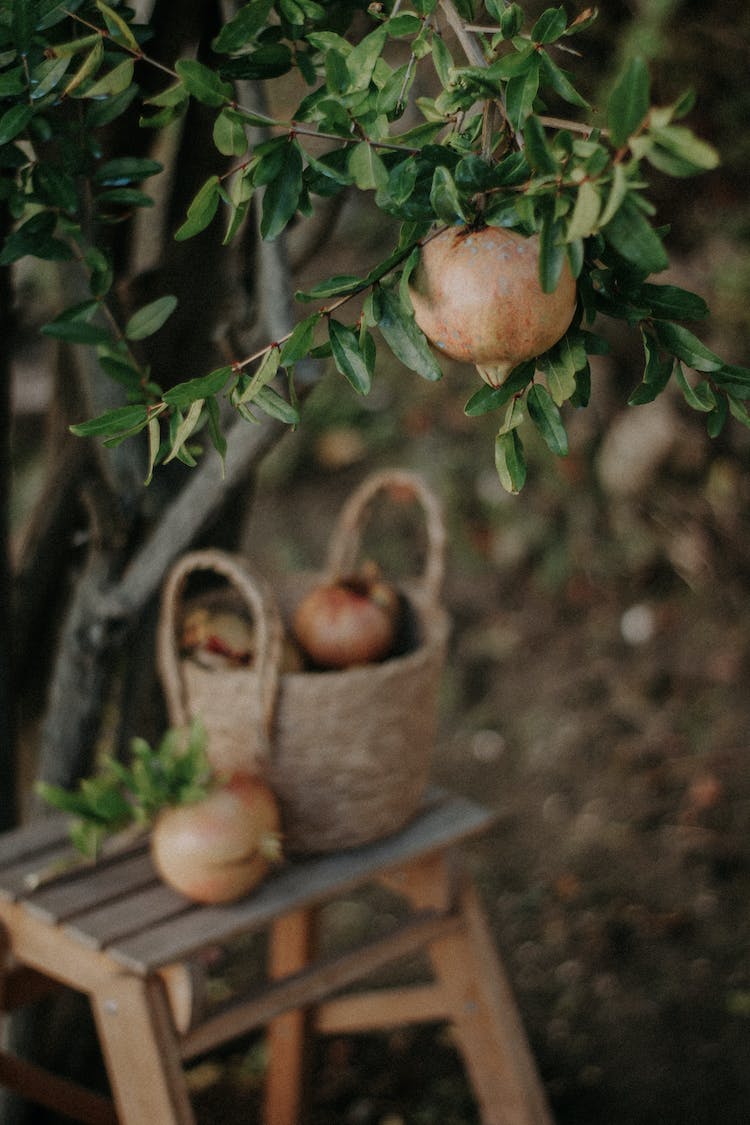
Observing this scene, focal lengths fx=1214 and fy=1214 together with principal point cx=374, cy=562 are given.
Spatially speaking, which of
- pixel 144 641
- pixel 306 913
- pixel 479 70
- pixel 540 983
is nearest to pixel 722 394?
pixel 479 70

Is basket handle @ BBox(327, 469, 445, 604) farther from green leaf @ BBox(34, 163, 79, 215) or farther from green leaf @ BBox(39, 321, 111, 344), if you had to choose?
green leaf @ BBox(34, 163, 79, 215)

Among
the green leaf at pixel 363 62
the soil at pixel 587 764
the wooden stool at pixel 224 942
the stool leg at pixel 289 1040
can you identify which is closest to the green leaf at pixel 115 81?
the green leaf at pixel 363 62

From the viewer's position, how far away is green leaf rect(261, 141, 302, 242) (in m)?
0.94

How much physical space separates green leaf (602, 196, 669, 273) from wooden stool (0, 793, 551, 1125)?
38.6 inches

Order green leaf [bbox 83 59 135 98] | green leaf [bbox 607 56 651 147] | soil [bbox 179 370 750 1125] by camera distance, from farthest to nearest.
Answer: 1. soil [bbox 179 370 750 1125]
2. green leaf [bbox 83 59 135 98]
3. green leaf [bbox 607 56 651 147]

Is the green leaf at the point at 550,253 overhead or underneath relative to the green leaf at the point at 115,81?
underneath

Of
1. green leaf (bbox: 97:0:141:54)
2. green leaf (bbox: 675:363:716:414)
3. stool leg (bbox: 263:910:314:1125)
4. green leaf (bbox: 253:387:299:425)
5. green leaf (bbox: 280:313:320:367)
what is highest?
green leaf (bbox: 97:0:141:54)

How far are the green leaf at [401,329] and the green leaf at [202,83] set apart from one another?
186 mm

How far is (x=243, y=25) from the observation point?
100 cm

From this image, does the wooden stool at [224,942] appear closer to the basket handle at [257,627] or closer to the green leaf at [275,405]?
the basket handle at [257,627]

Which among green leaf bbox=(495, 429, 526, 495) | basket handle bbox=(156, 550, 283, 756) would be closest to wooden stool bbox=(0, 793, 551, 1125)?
basket handle bbox=(156, 550, 283, 756)

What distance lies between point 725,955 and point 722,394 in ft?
5.73

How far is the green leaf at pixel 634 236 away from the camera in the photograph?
75 cm

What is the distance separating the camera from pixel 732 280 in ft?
10.5
